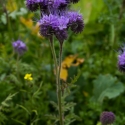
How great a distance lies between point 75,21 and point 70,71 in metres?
1.01

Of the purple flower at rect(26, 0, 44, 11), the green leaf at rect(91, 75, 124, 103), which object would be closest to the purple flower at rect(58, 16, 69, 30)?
the purple flower at rect(26, 0, 44, 11)

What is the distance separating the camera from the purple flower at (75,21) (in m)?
1.83

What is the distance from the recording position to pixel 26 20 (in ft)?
12.0

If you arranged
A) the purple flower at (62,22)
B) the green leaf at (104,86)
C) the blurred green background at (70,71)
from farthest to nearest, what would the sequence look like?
1. the green leaf at (104,86)
2. the blurred green background at (70,71)
3. the purple flower at (62,22)

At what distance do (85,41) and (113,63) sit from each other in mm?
534

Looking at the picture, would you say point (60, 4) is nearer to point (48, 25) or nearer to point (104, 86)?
point (48, 25)

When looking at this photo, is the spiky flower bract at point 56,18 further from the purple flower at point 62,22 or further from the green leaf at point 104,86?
the green leaf at point 104,86

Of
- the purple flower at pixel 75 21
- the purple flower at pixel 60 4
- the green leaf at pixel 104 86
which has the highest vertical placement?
the purple flower at pixel 60 4

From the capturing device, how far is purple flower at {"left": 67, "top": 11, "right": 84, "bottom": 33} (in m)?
1.83

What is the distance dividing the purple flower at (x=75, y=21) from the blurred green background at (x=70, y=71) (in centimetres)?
37

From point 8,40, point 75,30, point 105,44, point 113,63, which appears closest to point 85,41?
point 105,44

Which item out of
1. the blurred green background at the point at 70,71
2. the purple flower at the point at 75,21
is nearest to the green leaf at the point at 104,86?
the blurred green background at the point at 70,71

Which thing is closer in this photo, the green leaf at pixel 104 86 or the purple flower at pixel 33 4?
the purple flower at pixel 33 4

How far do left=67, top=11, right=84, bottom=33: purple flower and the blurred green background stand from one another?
14.6 inches
